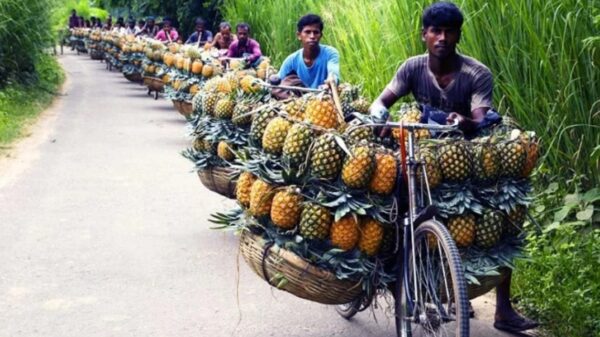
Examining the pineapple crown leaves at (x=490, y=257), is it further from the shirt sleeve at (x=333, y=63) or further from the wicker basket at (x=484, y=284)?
the shirt sleeve at (x=333, y=63)

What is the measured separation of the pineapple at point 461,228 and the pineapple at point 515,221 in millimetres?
265

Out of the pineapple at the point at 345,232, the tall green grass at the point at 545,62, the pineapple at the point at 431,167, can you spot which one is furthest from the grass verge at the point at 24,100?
the pineapple at the point at 431,167

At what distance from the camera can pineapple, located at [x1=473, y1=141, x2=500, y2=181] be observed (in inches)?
173

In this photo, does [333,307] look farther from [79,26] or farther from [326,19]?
[79,26]

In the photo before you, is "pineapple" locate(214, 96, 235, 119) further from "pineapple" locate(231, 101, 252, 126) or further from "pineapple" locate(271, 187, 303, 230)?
"pineapple" locate(271, 187, 303, 230)

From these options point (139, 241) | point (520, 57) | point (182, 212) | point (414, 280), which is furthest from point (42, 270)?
point (520, 57)

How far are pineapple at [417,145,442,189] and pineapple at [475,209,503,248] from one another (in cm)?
29

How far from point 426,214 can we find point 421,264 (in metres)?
0.25

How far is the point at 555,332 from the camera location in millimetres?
4926

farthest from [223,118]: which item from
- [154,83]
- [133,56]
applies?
[133,56]

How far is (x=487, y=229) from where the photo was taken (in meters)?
4.35

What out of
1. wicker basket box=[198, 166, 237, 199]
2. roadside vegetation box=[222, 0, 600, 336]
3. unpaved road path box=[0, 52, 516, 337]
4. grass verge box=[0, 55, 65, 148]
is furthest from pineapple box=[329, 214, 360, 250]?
grass verge box=[0, 55, 65, 148]

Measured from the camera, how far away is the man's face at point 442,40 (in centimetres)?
487

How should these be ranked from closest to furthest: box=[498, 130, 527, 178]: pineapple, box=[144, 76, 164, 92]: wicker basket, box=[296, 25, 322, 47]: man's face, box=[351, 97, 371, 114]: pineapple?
box=[498, 130, 527, 178]: pineapple
box=[351, 97, 371, 114]: pineapple
box=[296, 25, 322, 47]: man's face
box=[144, 76, 164, 92]: wicker basket
